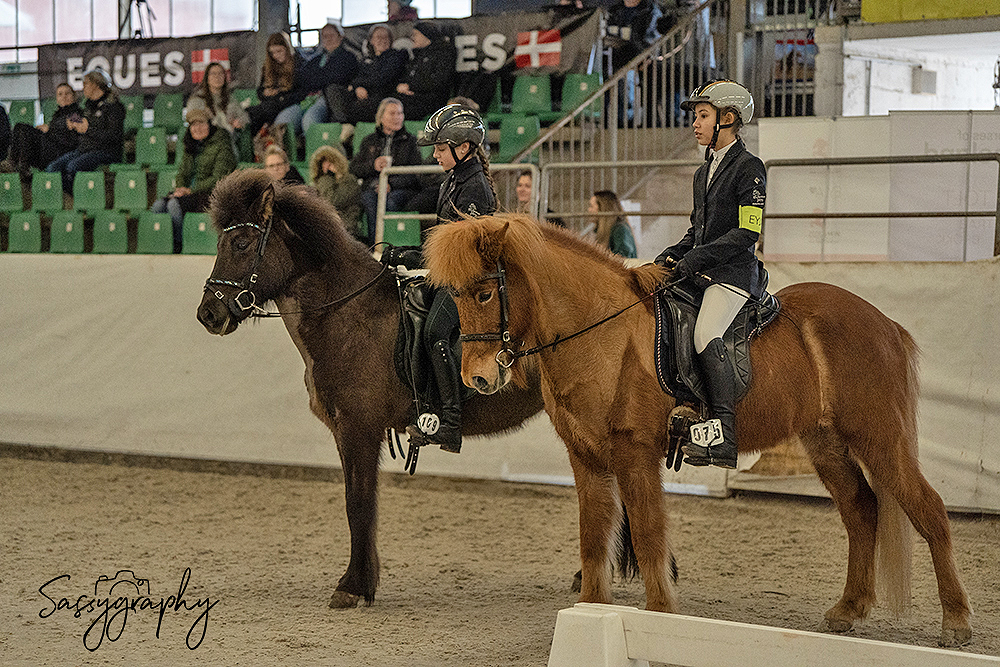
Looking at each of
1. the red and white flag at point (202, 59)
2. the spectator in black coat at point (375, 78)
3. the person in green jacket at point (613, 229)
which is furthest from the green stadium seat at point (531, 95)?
the red and white flag at point (202, 59)

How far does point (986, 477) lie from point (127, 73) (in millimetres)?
11451

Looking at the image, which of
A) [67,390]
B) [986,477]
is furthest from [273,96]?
[986,477]

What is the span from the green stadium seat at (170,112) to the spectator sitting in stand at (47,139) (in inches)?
37.5

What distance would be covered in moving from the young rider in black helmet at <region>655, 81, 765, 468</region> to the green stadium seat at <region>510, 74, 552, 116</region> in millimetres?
6661

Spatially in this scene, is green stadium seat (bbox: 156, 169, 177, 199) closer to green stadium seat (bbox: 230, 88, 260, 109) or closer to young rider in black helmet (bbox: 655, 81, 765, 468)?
green stadium seat (bbox: 230, 88, 260, 109)

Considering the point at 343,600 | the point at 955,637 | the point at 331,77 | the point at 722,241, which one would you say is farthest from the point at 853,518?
the point at 331,77

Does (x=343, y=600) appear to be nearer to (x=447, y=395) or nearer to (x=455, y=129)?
(x=447, y=395)

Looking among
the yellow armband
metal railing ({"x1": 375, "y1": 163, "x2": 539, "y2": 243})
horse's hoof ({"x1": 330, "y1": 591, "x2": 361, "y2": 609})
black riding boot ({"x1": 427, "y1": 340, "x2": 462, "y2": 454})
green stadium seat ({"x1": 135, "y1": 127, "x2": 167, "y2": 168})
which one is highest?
green stadium seat ({"x1": 135, "y1": 127, "x2": 167, "y2": 168})

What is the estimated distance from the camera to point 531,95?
35.4 feet

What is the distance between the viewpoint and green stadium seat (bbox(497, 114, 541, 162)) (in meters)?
10.3

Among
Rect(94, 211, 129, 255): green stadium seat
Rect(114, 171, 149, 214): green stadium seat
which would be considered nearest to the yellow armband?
Rect(94, 211, 129, 255): green stadium seat

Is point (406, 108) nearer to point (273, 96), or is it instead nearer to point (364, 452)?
point (273, 96)

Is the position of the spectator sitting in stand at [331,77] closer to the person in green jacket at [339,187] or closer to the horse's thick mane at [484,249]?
the person in green jacket at [339,187]

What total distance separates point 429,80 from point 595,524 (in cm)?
754
